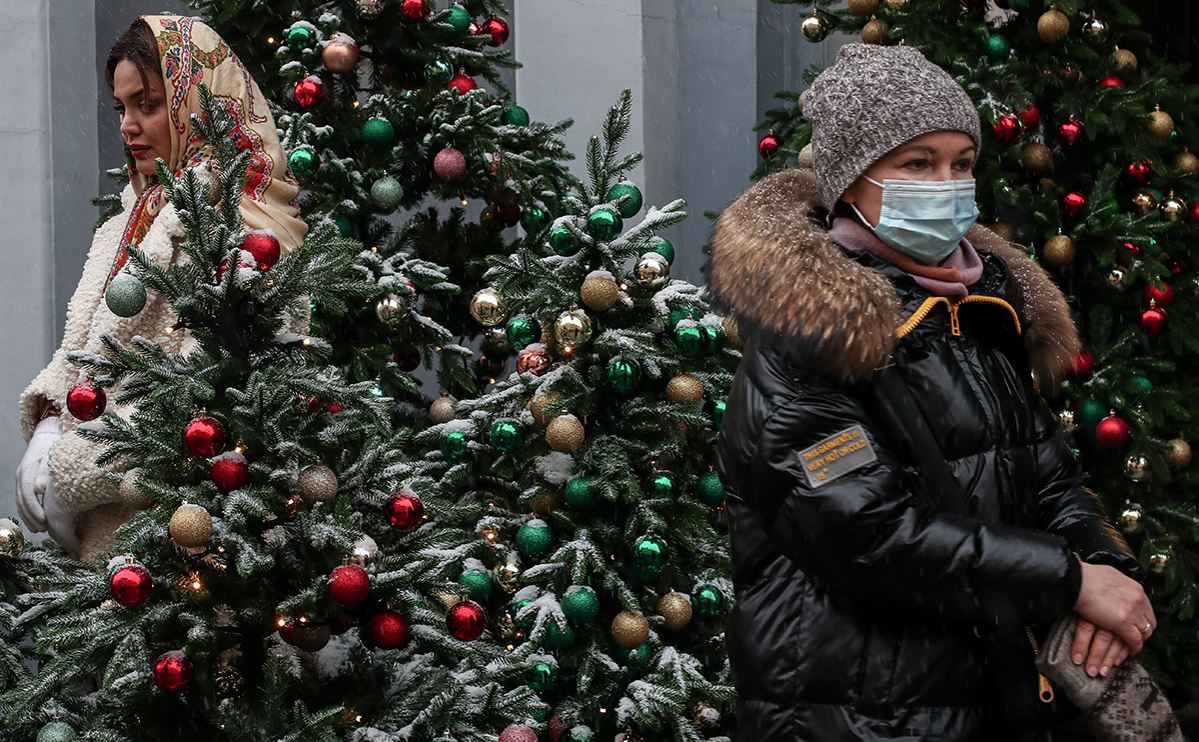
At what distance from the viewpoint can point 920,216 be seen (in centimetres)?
224

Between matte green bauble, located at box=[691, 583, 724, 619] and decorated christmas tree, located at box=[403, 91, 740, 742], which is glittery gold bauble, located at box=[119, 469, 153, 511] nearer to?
decorated christmas tree, located at box=[403, 91, 740, 742]

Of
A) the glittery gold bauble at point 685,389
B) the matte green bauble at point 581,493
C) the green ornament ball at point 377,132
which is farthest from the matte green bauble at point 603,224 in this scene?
the green ornament ball at point 377,132

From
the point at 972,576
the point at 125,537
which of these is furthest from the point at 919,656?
the point at 125,537

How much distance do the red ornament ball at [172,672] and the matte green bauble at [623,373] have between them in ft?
4.86

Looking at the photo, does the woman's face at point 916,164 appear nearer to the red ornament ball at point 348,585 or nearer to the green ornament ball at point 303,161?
the red ornament ball at point 348,585

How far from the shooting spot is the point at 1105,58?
486 centimetres

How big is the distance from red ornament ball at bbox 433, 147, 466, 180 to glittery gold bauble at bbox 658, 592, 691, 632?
1.77 meters

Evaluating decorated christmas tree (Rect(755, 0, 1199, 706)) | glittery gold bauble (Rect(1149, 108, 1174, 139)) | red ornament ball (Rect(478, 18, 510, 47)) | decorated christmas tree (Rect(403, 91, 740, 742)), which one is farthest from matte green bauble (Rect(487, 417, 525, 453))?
glittery gold bauble (Rect(1149, 108, 1174, 139))

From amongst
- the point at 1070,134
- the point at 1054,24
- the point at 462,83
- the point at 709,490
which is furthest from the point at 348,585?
the point at 1054,24

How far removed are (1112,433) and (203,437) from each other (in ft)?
10.8

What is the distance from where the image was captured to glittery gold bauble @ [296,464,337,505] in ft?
9.36

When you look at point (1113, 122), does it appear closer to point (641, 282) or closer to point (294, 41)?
point (641, 282)

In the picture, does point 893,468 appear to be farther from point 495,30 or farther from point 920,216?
point 495,30

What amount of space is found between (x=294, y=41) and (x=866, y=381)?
3105 mm
